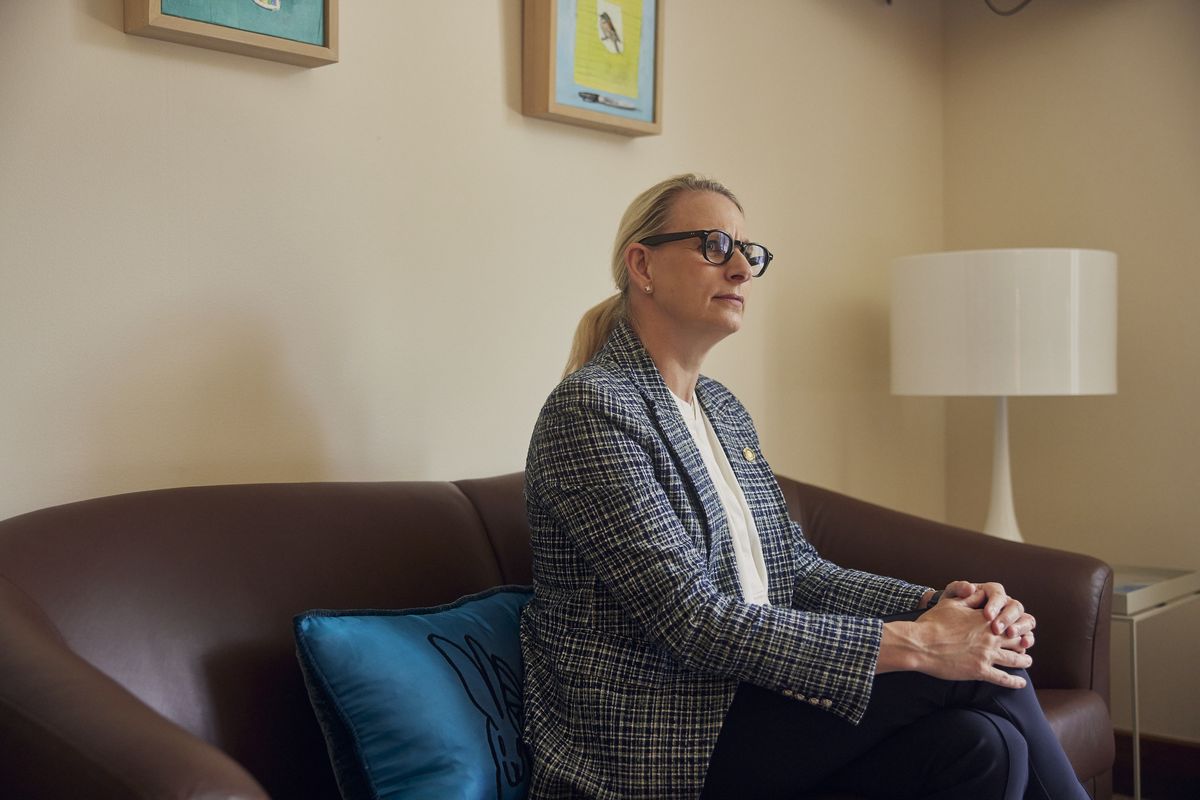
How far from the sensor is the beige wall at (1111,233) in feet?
A: 10.5

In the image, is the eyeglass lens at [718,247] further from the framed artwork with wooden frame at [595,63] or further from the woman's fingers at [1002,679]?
the woman's fingers at [1002,679]

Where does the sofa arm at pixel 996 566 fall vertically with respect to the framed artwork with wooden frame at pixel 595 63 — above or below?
below

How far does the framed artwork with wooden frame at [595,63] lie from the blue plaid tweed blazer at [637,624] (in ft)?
2.62

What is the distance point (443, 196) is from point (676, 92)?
0.77m

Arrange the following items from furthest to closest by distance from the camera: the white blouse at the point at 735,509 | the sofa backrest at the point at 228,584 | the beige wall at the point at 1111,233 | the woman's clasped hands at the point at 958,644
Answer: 1. the beige wall at the point at 1111,233
2. the white blouse at the point at 735,509
3. the woman's clasped hands at the point at 958,644
4. the sofa backrest at the point at 228,584

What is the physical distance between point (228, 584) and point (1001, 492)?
2.07m

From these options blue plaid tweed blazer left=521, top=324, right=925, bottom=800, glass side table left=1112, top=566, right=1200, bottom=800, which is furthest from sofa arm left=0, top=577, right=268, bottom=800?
glass side table left=1112, top=566, right=1200, bottom=800

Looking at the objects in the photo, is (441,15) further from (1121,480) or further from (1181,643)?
(1181,643)

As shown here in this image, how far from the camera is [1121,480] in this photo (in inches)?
130

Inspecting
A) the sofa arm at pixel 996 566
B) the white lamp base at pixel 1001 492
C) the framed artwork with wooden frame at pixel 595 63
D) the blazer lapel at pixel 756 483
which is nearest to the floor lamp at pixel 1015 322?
the white lamp base at pixel 1001 492

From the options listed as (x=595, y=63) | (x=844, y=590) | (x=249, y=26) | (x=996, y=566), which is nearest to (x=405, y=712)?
(x=844, y=590)

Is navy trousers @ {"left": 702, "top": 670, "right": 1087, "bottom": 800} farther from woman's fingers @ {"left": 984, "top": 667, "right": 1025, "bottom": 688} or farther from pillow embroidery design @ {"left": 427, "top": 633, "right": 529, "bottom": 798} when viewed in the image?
pillow embroidery design @ {"left": 427, "top": 633, "right": 529, "bottom": 798}

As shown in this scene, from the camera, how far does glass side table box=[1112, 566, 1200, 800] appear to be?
2.63 m

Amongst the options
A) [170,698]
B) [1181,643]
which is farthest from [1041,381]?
[170,698]
